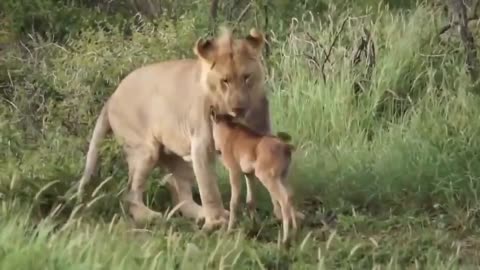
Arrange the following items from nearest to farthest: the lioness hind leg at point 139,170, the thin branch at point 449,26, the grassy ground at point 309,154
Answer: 1. the grassy ground at point 309,154
2. the lioness hind leg at point 139,170
3. the thin branch at point 449,26

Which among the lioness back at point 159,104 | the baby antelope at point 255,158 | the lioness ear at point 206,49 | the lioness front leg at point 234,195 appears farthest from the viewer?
the lioness back at point 159,104

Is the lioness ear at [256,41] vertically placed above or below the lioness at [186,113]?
above

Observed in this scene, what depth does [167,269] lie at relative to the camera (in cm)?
477

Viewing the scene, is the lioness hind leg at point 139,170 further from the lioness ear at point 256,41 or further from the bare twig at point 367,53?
the bare twig at point 367,53

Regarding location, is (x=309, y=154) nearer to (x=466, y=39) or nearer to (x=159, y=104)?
(x=159, y=104)

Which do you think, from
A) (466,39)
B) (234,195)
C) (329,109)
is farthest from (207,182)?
(466,39)

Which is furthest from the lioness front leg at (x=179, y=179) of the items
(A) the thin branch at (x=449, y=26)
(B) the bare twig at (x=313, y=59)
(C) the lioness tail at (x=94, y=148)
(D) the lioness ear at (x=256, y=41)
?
(A) the thin branch at (x=449, y=26)

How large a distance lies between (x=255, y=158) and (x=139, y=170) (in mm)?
1006

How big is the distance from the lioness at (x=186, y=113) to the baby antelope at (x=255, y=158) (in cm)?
11

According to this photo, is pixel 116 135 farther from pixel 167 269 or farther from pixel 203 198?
pixel 167 269

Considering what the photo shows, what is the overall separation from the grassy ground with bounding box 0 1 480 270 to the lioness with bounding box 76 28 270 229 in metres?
0.14

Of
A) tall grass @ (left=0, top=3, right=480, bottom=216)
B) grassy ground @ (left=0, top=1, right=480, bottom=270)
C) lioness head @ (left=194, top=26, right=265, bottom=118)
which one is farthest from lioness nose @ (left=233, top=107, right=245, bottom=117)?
tall grass @ (left=0, top=3, right=480, bottom=216)

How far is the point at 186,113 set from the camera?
6.50 m

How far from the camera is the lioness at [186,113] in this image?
620cm
